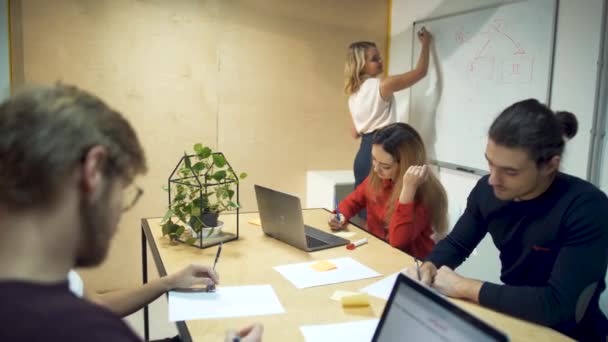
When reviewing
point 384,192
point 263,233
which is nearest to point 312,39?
point 384,192

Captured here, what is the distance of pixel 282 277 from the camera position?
163 centimetres

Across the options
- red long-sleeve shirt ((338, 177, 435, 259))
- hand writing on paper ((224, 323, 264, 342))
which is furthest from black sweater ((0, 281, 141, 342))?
red long-sleeve shirt ((338, 177, 435, 259))

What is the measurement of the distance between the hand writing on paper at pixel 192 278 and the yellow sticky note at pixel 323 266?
36 cm

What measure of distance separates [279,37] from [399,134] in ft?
5.29

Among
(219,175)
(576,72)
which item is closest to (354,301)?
(219,175)

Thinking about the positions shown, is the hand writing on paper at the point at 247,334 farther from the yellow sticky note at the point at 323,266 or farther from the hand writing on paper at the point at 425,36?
the hand writing on paper at the point at 425,36

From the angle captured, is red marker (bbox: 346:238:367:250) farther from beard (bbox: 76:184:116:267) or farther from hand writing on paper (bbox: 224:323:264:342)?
beard (bbox: 76:184:116:267)

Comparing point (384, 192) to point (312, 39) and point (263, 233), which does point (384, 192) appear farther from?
point (312, 39)

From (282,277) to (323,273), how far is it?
0.14m

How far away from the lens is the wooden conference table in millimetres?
1268

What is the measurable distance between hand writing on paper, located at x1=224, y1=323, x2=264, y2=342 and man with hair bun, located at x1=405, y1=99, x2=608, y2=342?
0.59m

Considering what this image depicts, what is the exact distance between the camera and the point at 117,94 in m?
3.25

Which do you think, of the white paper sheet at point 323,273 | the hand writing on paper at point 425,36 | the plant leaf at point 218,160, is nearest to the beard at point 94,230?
the white paper sheet at point 323,273

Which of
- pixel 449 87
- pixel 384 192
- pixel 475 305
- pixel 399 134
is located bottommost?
pixel 475 305
